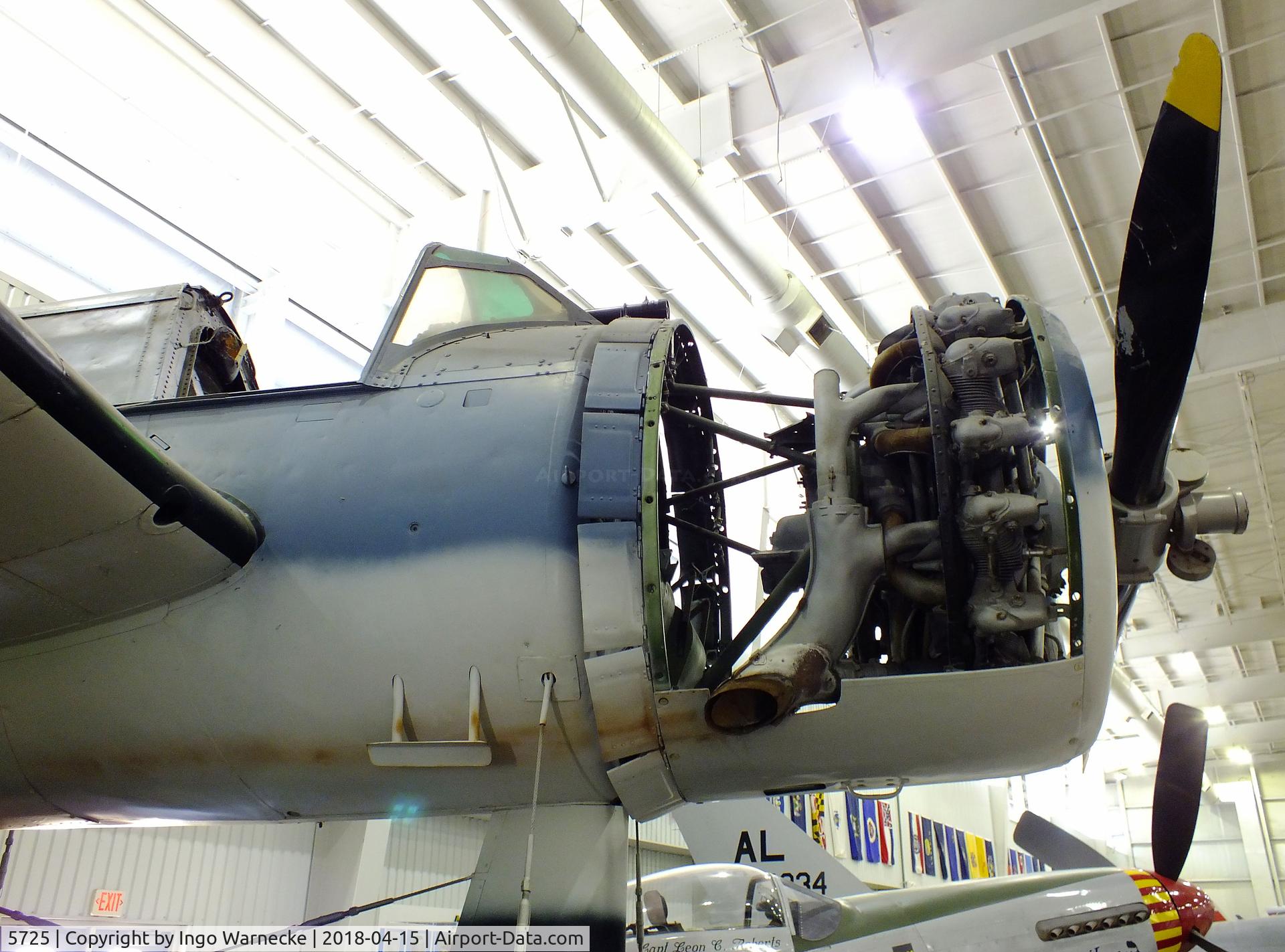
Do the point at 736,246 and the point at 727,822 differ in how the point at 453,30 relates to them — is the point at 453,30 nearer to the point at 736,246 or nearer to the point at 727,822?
the point at 736,246

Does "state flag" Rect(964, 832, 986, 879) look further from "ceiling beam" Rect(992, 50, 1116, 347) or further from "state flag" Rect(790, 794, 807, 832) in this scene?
"ceiling beam" Rect(992, 50, 1116, 347)

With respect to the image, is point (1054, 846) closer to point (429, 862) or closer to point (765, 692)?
point (765, 692)

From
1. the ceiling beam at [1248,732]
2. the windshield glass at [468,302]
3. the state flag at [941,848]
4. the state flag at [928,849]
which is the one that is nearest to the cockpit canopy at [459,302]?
the windshield glass at [468,302]

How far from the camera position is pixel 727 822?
10.8 metres

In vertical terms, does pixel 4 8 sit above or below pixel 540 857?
above

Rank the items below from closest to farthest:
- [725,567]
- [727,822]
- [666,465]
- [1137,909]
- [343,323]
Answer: [725,567]
[666,465]
[1137,909]
[727,822]
[343,323]

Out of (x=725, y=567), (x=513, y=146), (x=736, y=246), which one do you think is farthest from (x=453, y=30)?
(x=725, y=567)

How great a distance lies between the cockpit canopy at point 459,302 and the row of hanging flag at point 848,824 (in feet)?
44.7

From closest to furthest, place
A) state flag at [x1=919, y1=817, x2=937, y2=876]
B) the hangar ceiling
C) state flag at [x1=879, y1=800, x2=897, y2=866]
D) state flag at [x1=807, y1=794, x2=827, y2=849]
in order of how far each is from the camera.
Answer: the hangar ceiling
state flag at [x1=807, y1=794, x2=827, y2=849]
state flag at [x1=879, y1=800, x2=897, y2=866]
state flag at [x1=919, y1=817, x2=937, y2=876]

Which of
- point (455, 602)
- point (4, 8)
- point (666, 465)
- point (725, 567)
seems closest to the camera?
point (455, 602)

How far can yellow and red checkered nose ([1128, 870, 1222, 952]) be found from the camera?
7.30m

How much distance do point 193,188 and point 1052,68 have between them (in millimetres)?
11020

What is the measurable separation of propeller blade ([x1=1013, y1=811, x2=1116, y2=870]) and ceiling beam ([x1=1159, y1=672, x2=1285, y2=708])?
994 inches

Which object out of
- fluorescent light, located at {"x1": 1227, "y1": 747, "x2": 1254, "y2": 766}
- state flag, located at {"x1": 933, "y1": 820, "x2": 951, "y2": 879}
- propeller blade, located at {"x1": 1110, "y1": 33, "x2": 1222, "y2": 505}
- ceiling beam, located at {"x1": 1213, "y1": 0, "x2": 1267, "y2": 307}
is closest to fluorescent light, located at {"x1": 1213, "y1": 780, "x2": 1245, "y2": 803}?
fluorescent light, located at {"x1": 1227, "y1": 747, "x2": 1254, "y2": 766}
